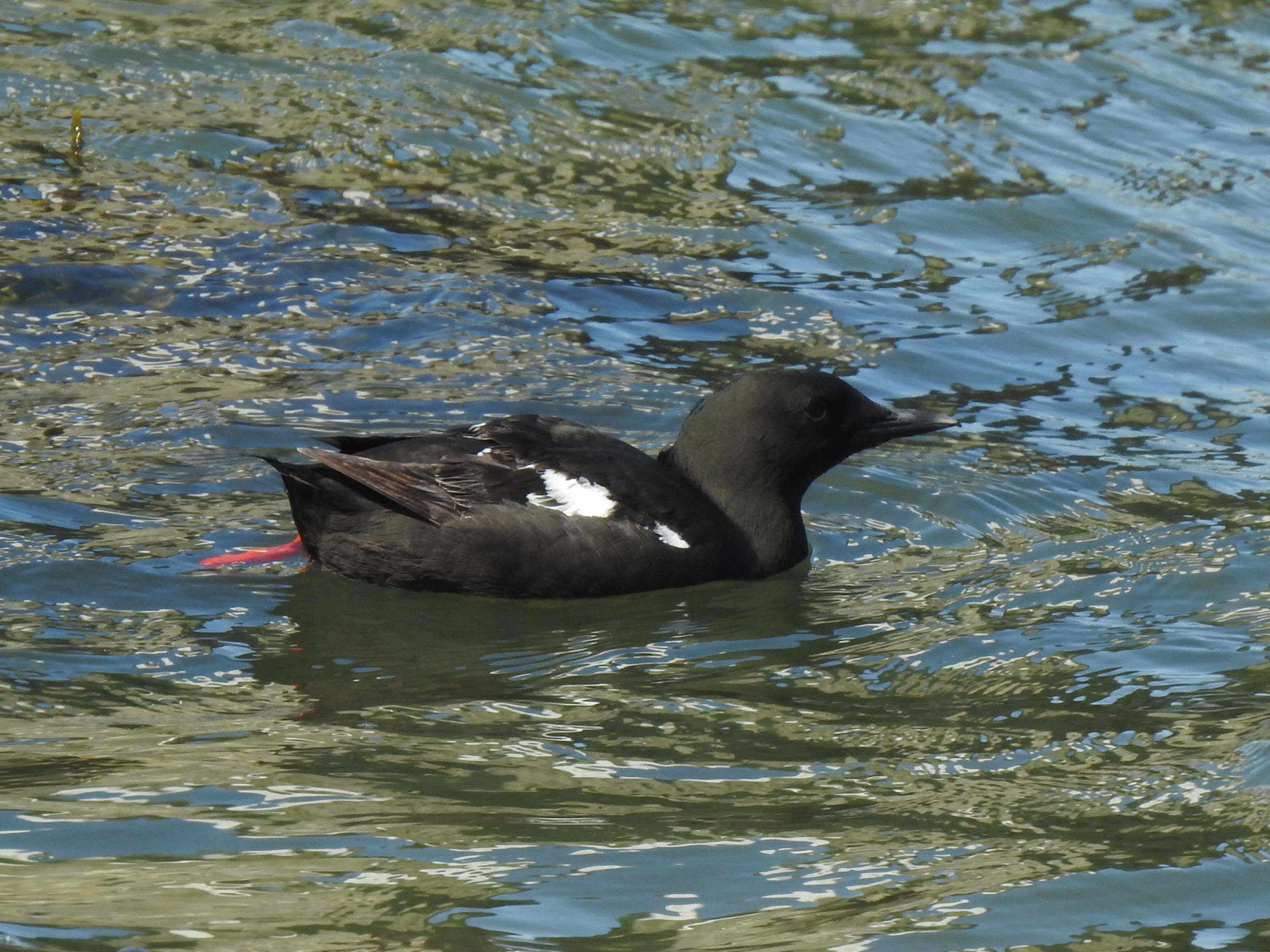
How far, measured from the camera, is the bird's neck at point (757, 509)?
6.75 m

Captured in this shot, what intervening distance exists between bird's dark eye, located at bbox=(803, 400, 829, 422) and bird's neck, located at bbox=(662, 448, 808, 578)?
0.29 meters

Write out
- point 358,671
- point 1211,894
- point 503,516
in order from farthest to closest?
point 503,516 < point 358,671 < point 1211,894

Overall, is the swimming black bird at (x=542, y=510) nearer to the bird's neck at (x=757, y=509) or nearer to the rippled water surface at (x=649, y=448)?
the bird's neck at (x=757, y=509)

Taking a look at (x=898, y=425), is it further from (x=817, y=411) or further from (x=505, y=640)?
(x=505, y=640)

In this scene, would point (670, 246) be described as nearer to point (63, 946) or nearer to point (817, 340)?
point (817, 340)

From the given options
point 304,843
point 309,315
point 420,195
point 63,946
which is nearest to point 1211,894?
point 304,843

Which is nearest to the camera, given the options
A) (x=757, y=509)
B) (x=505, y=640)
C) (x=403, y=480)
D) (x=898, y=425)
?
(x=505, y=640)

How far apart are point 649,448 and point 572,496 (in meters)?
1.43

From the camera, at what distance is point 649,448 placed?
7816 millimetres

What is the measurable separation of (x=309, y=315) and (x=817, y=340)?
2487 millimetres

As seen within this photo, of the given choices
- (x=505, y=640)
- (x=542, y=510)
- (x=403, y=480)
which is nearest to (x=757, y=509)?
(x=542, y=510)

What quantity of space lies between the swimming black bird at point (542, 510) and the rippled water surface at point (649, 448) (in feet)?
0.44

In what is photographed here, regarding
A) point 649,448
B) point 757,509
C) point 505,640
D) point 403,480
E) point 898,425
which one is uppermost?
point 898,425

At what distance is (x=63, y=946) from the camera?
3.72m
